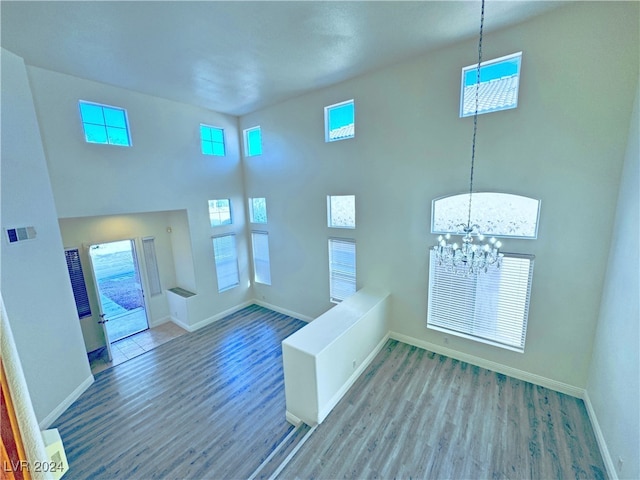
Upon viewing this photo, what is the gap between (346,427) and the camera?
11.7 feet

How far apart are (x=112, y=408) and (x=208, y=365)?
1.50 meters

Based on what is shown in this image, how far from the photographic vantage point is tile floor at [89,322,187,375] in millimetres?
5426

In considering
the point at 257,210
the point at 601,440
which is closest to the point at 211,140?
the point at 257,210

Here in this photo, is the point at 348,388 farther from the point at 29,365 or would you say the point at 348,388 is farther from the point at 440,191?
the point at 29,365

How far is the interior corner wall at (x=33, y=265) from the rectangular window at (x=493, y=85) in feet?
20.8

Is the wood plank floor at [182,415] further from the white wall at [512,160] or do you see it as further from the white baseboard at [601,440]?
the white baseboard at [601,440]

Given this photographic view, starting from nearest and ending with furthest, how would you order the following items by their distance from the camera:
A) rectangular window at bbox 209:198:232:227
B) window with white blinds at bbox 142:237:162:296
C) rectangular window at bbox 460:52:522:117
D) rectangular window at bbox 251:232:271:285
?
rectangular window at bbox 460:52:522:117 < window with white blinds at bbox 142:237:162:296 < rectangular window at bbox 209:198:232:227 < rectangular window at bbox 251:232:271:285

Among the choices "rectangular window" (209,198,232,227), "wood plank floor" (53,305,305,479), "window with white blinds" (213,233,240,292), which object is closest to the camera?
"wood plank floor" (53,305,305,479)

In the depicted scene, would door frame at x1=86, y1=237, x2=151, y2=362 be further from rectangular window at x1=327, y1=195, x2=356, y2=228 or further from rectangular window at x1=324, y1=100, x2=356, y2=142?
rectangular window at x1=324, y1=100, x2=356, y2=142

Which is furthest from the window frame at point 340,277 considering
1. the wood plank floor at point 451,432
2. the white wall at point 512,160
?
the wood plank floor at point 451,432

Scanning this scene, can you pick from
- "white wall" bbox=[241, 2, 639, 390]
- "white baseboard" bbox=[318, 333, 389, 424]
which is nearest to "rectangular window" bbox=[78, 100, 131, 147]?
"white wall" bbox=[241, 2, 639, 390]

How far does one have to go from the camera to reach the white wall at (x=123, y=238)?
219 inches

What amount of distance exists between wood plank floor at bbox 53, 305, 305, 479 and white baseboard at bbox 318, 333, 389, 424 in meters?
0.60

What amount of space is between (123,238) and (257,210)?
10.4 ft
